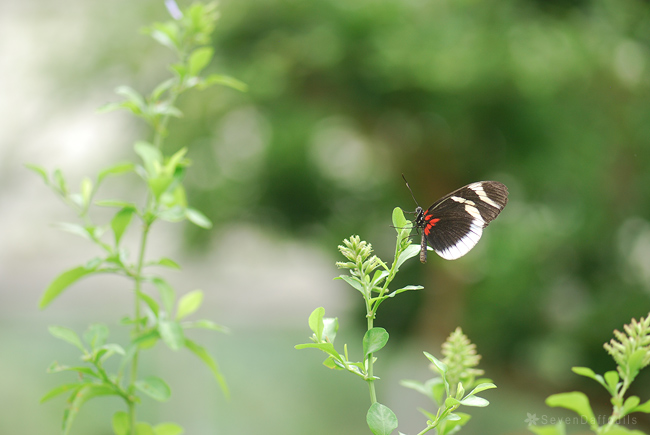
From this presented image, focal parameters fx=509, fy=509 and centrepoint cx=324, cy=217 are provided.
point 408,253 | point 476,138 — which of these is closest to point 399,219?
point 408,253

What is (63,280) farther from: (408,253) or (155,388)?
(408,253)

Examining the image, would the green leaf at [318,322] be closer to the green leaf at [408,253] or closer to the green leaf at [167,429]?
the green leaf at [408,253]

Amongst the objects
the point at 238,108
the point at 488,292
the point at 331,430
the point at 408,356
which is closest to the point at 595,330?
the point at 488,292

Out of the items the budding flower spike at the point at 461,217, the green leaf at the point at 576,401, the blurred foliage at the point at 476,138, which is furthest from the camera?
the blurred foliage at the point at 476,138

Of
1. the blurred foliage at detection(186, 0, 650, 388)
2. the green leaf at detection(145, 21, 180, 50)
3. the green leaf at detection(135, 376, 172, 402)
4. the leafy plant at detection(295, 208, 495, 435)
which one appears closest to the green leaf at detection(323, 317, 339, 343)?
the leafy plant at detection(295, 208, 495, 435)

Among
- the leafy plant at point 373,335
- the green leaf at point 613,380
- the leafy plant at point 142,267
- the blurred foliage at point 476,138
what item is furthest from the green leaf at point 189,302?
the blurred foliage at point 476,138

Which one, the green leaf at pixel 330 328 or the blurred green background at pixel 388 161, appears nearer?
the green leaf at pixel 330 328

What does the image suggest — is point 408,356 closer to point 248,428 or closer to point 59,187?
point 248,428
